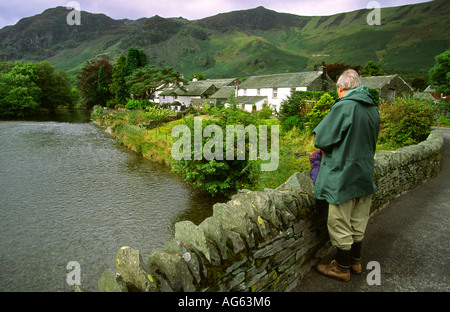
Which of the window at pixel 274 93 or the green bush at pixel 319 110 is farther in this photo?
the window at pixel 274 93

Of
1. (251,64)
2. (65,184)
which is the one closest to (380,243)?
(65,184)

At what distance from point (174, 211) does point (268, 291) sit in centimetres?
827

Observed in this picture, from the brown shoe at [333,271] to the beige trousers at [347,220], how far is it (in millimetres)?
366

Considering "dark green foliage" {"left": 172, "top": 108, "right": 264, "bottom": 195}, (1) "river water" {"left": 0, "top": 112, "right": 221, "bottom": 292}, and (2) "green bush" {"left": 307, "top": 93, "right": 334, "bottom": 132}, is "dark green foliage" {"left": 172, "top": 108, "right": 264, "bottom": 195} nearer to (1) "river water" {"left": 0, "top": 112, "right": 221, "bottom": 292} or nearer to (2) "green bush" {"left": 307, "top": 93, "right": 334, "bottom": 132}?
(1) "river water" {"left": 0, "top": 112, "right": 221, "bottom": 292}

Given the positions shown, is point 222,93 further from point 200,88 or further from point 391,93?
point 391,93

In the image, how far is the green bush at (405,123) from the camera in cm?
1338

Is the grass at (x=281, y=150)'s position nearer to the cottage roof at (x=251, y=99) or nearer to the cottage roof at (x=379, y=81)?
the cottage roof at (x=251, y=99)

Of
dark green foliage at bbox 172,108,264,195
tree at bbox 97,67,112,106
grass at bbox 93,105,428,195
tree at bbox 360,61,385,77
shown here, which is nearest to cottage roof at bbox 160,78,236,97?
tree at bbox 97,67,112,106

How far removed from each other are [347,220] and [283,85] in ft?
138

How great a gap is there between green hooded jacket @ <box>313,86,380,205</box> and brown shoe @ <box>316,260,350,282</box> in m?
1.03

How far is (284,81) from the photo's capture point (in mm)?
43656

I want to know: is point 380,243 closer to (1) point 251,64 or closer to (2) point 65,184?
(2) point 65,184

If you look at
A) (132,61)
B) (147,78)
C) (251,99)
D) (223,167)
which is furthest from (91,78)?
(223,167)

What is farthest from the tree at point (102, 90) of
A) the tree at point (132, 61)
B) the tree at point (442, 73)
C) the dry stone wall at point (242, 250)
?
the dry stone wall at point (242, 250)
